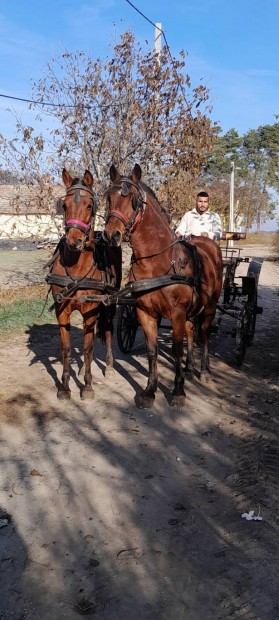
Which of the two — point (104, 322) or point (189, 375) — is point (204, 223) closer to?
point (104, 322)

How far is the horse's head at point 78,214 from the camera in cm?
495

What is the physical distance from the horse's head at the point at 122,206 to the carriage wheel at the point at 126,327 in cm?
277

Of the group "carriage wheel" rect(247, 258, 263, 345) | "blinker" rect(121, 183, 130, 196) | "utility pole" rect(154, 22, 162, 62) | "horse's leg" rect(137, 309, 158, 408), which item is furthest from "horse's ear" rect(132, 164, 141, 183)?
"utility pole" rect(154, 22, 162, 62)

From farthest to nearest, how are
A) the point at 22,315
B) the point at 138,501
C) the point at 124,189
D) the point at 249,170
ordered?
1. the point at 249,170
2. the point at 22,315
3. the point at 124,189
4. the point at 138,501

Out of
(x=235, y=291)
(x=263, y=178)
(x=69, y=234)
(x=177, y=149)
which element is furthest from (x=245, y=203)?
(x=69, y=234)

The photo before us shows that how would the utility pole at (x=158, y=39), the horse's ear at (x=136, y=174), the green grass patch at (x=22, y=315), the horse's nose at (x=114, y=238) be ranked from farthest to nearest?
the utility pole at (x=158, y=39) < the green grass patch at (x=22, y=315) < the horse's ear at (x=136, y=174) < the horse's nose at (x=114, y=238)

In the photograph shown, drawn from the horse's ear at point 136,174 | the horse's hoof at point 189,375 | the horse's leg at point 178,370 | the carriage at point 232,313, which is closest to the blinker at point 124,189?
the horse's ear at point 136,174

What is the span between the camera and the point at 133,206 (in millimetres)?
4926

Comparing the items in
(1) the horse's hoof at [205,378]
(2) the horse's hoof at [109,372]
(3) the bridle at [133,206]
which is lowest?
(2) the horse's hoof at [109,372]

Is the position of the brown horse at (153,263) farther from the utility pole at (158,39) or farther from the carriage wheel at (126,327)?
the utility pole at (158,39)

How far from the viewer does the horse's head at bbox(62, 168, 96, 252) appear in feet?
16.2

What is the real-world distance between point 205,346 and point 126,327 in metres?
1.54

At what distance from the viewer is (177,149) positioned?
12367mm

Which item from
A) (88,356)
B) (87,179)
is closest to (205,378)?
(88,356)
